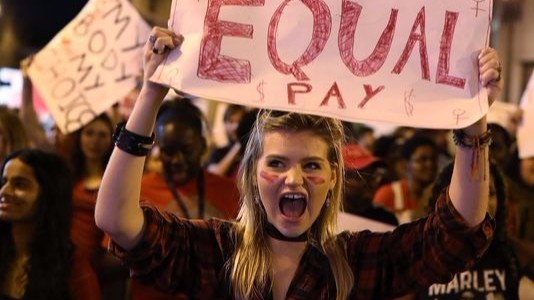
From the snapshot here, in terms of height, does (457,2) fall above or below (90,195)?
above

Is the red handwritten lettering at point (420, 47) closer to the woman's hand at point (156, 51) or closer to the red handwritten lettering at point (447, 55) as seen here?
the red handwritten lettering at point (447, 55)

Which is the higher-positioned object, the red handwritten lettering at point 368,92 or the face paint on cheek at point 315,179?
the red handwritten lettering at point 368,92

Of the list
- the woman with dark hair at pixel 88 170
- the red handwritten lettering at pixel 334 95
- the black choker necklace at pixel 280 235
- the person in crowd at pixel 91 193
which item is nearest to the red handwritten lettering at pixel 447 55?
the red handwritten lettering at pixel 334 95

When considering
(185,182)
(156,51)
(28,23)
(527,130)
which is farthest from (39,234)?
(28,23)

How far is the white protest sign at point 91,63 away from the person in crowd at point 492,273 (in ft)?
5.52

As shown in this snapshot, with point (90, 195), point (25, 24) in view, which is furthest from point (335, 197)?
point (25, 24)

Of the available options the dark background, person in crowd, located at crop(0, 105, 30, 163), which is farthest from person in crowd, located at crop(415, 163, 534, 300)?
the dark background

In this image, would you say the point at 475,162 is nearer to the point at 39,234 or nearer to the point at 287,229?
the point at 287,229

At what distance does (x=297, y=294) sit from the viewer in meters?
2.28

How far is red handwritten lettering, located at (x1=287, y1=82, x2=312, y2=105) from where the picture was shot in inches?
85.5

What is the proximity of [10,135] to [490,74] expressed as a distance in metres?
2.82

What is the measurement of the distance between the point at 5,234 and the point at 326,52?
1.51 meters

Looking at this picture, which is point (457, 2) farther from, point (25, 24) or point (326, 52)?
point (25, 24)

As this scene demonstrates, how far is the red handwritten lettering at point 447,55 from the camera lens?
2.20m
